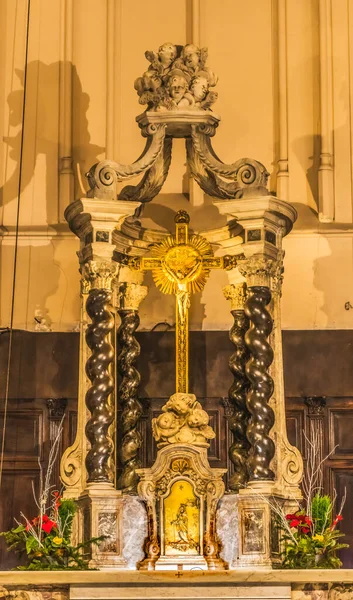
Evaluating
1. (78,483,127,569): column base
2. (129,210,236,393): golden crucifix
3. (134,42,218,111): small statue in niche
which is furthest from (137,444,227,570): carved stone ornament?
(134,42,218,111): small statue in niche

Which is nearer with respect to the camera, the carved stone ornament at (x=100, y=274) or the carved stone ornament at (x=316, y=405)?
the carved stone ornament at (x=100, y=274)

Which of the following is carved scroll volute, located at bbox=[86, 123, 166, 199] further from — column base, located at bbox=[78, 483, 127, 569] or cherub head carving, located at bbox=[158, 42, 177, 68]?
column base, located at bbox=[78, 483, 127, 569]

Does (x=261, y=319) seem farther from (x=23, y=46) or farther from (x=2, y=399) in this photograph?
(x=23, y=46)

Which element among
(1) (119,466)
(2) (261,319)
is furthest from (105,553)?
(2) (261,319)

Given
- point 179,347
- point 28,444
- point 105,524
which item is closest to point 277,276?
point 179,347

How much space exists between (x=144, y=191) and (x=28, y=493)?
3692mm

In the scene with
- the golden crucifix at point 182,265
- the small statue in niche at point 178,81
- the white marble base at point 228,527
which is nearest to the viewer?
the white marble base at point 228,527

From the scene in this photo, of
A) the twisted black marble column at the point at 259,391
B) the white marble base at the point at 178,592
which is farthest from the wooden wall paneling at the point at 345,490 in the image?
the white marble base at the point at 178,592

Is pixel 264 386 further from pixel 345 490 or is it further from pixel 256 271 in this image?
pixel 345 490

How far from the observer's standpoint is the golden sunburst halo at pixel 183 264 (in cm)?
1741

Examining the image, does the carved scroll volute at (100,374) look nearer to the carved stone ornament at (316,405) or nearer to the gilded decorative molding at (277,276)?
the gilded decorative molding at (277,276)

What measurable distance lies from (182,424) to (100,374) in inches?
37.9

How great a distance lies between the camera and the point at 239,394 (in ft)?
56.5

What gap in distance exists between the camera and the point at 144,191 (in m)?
17.1
